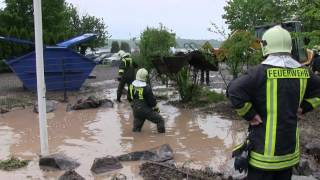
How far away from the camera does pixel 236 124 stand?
37.2 ft

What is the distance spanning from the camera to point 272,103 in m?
3.95

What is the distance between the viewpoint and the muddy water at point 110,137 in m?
7.91

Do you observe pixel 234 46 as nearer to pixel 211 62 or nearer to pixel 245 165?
pixel 211 62

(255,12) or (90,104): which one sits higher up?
(255,12)

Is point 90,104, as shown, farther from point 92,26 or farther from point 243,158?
point 92,26

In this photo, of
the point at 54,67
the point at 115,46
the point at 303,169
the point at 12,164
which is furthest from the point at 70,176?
the point at 115,46

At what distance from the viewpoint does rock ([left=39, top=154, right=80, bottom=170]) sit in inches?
289

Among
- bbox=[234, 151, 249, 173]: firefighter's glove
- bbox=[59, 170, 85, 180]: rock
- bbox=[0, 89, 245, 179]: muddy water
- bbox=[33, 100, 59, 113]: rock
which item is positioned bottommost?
bbox=[0, 89, 245, 179]: muddy water

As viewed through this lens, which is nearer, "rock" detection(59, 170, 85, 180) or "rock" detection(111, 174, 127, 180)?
"rock" detection(59, 170, 85, 180)

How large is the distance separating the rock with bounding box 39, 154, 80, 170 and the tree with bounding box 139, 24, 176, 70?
10.6 meters

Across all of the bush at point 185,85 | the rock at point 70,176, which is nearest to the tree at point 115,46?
the bush at point 185,85

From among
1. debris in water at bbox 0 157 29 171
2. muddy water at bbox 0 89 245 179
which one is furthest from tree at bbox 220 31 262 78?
debris in water at bbox 0 157 29 171

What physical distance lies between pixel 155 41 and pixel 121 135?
8.92 m

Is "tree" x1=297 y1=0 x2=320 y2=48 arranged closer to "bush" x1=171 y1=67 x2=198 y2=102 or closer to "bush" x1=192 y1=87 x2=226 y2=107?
"bush" x1=171 y1=67 x2=198 y2=102
